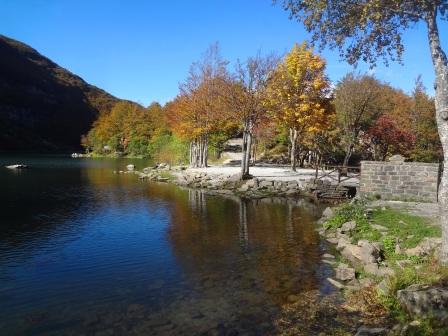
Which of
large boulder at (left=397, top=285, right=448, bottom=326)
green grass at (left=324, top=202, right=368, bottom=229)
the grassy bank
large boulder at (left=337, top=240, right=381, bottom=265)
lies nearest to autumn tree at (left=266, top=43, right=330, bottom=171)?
green grass at (left=324, top=202, right=368, bottom=229)

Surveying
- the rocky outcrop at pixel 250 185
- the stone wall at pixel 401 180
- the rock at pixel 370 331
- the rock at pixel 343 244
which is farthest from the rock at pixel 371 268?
the rocky outcrop at pixel 250 185

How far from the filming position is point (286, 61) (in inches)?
1677

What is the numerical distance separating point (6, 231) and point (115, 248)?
6.58 meters

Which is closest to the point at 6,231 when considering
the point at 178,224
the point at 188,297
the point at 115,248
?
the point at 115,248

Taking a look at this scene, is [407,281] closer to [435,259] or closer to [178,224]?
[435,259]

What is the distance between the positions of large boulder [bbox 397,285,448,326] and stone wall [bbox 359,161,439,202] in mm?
14135

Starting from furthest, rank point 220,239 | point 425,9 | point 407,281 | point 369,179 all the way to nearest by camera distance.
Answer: point 369,179 → point 220,239 → point 425,9 → point 407,281

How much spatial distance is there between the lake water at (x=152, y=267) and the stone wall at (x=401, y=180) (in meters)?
3.91

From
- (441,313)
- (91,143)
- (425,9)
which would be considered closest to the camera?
(441,313)

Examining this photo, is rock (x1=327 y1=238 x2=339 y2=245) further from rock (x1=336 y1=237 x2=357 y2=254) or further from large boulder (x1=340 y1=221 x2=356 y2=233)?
large boulder (x1=340 y1=221 x2=356 y2=233)

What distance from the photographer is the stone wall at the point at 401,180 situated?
876 inches

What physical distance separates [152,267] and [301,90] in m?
32.1

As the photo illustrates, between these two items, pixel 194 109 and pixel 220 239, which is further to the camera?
pixel 194 109

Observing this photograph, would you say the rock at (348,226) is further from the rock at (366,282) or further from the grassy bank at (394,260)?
the rock at (366,282)
